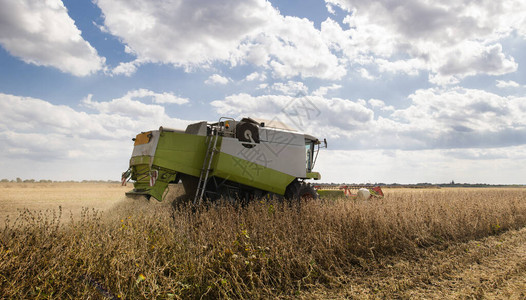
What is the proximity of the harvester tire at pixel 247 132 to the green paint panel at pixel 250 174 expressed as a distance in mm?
595

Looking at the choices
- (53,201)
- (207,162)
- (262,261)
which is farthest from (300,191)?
(53,201)

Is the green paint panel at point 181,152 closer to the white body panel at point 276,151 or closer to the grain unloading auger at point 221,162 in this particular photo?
the grain unloading auger at point 221,162

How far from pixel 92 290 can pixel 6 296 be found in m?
0.78

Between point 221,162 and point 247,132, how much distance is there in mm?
1144

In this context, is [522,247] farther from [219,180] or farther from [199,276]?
[219,180]

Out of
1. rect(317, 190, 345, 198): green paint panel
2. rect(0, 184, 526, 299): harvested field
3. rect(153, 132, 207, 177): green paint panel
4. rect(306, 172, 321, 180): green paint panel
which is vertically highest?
rect(153, 132, 207, 177): green paint panel

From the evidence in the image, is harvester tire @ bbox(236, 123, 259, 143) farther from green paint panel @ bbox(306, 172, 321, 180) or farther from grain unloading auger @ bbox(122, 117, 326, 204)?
green paint panel @ bbox(306, 172, 321, 180)

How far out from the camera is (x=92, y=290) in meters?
3.63

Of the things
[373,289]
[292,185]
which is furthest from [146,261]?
[292,185]

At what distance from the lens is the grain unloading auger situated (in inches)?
317

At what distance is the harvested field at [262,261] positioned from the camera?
12.3 ft

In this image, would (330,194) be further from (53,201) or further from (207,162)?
(53,201)

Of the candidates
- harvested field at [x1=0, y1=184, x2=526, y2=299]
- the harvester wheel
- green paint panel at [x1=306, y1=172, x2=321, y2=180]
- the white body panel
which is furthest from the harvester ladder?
green paint panel at [x1=306, y1=172, x2=321, y2=180]

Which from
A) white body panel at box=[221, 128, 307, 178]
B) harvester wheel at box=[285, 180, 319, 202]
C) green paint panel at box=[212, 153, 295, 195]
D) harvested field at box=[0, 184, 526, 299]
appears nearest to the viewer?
harvested field at box=[0, 184, 526, 299]
